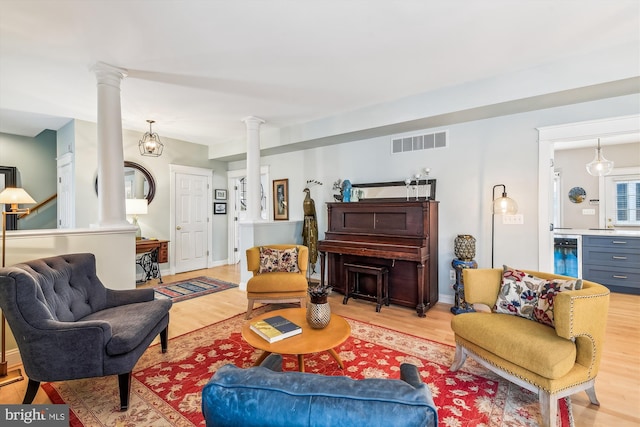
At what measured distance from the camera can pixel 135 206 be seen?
4746mm

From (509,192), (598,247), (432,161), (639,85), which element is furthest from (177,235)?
(598,247)

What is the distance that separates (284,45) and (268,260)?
7.51 ft

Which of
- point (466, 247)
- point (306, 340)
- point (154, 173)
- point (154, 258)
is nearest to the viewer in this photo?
point (306, 340)

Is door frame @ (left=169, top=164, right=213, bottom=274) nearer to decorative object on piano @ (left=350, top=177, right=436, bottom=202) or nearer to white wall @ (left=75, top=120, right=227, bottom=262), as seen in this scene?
white wall @ (left=75, top=120, right=227, bottom=262)

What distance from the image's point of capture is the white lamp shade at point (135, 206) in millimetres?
4695

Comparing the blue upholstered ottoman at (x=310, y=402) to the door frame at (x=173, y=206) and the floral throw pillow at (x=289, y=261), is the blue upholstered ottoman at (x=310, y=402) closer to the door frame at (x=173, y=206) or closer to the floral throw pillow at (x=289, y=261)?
the floral throw pillow at (x=289, y=261)

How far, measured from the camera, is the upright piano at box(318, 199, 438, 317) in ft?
11.7

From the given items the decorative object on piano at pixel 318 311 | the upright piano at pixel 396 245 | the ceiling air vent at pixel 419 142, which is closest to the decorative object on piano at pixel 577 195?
the ceiling air vent at pixel 419 142

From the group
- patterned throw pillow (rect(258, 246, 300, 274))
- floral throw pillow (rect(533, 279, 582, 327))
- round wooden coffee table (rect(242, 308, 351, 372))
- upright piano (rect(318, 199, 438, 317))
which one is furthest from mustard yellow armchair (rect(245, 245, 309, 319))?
floral throw pillow (rect(533, 279, 582, 327))

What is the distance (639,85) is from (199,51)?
12.9ft

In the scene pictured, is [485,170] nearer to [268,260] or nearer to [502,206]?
[502,206]

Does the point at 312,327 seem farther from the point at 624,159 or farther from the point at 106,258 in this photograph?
the point at 624,159

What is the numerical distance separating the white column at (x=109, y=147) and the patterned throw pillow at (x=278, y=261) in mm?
1527

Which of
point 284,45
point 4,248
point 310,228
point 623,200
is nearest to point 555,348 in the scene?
point 284,45
